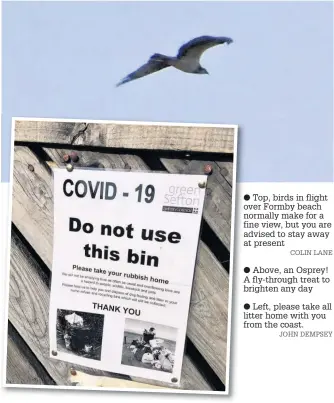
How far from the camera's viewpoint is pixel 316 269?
167 cm

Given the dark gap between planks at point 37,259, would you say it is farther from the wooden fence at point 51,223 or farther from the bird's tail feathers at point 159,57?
the bird's tail feathers at point 159,57

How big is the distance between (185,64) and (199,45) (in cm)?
7

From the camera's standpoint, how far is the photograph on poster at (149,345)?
1686mm

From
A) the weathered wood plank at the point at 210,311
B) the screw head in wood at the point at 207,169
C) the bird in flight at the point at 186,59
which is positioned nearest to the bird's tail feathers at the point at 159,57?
the bird in flight at the point at 186,59

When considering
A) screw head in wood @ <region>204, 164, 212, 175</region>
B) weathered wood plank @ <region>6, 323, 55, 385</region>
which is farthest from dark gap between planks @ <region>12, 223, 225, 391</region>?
screw head in wood @ <region>204, 164, 212, 175</region>

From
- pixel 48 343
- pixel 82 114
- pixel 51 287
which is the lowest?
pixel 48 343

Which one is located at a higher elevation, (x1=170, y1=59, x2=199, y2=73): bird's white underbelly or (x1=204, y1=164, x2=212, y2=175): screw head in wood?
(x1=170, y1=59, x2=199, y2=73): bird's white underbelly

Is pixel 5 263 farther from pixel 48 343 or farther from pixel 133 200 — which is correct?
pixel 133 200

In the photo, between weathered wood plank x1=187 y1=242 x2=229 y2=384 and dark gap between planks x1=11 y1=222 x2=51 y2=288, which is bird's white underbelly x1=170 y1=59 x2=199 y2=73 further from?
dark gap between planks x1=11 y1=222 x2=51 y2=288

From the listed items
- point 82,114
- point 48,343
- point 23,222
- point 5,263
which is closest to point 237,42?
point 82,114

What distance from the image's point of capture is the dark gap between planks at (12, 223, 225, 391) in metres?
1.69

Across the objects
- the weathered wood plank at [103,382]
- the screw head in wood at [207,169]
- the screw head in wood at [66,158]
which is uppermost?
the screw head in wood at [66,158]

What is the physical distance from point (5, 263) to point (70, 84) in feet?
1.79

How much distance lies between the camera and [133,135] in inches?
66.9
